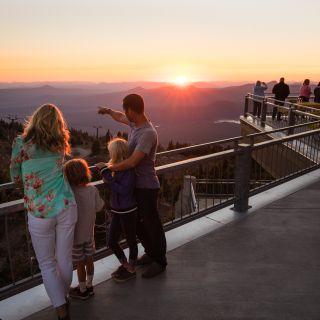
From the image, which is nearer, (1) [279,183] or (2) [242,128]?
(1) [279,183]

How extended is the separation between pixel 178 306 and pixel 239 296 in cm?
65

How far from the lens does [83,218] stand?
3660mm

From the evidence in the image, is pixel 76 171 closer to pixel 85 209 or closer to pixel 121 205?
pixel 85 209

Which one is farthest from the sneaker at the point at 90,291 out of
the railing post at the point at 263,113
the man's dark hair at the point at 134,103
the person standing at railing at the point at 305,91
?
the person standing at railing at the point at 305,91

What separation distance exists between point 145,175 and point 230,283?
146 centimetres

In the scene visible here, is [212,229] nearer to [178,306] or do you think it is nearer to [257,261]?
[257,261]

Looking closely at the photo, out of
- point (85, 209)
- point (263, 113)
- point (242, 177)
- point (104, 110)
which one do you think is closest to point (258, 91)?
point (263, 113)

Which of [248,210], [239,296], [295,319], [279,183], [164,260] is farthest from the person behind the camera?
[279,183]

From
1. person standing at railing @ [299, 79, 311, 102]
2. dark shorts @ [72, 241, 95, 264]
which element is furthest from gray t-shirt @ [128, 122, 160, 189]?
person standing at railing @ [299, 79, 311, 102]

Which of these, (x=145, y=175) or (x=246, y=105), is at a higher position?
(x=145, y=175)

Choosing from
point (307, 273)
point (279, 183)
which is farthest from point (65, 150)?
point (279, 183)

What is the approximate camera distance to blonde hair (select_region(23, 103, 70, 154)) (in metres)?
3.01

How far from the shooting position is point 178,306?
3.81m

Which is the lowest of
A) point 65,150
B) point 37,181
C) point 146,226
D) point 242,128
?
point 242,128
